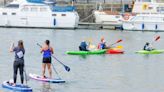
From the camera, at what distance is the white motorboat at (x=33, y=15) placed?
87.6 metres

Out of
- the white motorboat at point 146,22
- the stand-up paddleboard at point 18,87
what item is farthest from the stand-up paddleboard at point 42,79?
the white motorboat at point 146,22

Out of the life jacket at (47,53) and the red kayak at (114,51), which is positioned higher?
the life jacket at (47,53)

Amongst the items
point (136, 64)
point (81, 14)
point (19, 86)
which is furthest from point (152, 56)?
point (81, 14)

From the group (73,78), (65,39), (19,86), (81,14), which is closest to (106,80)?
(73,78)

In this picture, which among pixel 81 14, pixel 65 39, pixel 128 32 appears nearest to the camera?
pixel 65 39

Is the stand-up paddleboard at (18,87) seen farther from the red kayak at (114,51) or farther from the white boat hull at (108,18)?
the white boat hull at (108,18)

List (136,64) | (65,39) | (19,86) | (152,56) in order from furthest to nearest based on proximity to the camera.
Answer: (65,39), (152,56), (136,64), (19,86)

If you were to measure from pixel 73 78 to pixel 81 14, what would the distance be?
58805mm

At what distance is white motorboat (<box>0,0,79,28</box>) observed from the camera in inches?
3450

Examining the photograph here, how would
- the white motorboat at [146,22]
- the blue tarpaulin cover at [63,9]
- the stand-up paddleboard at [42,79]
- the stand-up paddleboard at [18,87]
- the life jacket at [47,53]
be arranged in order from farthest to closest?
the white motorboat at [146,22] < the blue tarpaulin cover at [63,9] < the stand-up paddleboard at [42,79] < the life jacket at [47,53] < the stand-up paddleboard at [18,87]

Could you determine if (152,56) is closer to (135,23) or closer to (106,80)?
(106,80)

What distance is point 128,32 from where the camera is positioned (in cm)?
8569

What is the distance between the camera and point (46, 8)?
8850cm

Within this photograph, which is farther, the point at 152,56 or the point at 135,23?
the point at 135,23
